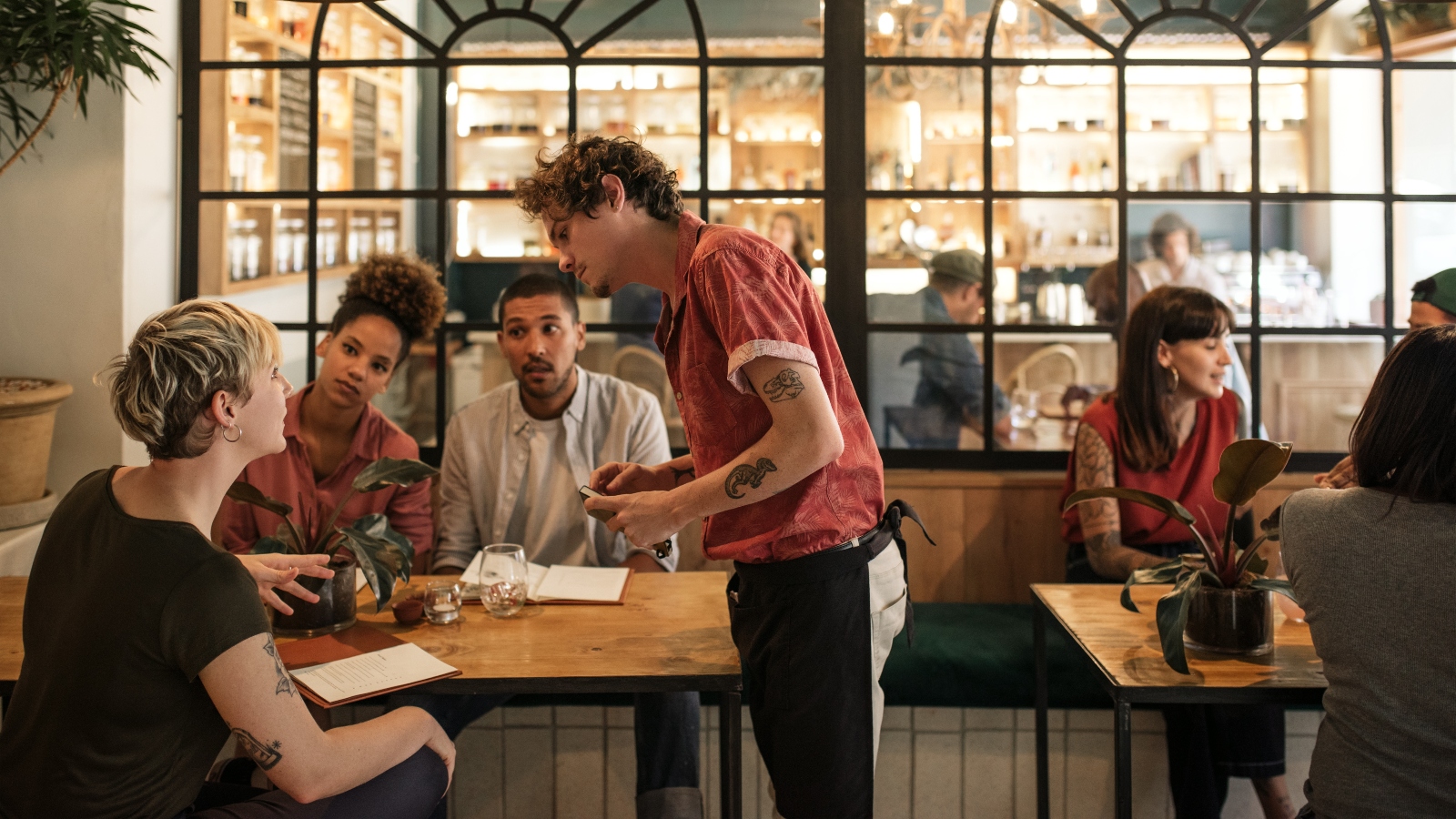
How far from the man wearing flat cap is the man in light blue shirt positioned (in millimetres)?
927

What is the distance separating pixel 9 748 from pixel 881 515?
50.9 inches

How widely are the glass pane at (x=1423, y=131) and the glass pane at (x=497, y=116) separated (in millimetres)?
2498

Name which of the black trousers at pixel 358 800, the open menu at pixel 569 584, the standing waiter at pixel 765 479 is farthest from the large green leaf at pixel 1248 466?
the black trousers at pixel 358 800

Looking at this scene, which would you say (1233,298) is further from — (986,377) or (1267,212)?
(986,377)

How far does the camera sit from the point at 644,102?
3.70 meters

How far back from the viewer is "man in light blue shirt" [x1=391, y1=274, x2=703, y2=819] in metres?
2.61

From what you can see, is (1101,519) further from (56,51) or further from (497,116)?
(56,51)

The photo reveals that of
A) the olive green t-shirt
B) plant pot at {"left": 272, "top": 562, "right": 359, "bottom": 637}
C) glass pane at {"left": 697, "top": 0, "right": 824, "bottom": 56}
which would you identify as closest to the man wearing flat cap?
glass pane at {"left": 697, "top": 0, "right": 824, "bottom": 56}

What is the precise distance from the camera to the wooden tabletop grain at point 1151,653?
1.65 m

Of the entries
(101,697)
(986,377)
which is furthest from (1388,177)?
(101,697)

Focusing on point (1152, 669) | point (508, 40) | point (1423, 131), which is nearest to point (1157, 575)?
point (1152, 669)

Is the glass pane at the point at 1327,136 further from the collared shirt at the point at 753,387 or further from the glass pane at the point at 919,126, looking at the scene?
the collared shirt at the point at 753,387

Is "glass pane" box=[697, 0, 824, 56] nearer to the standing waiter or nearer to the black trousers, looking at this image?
the standing waiter

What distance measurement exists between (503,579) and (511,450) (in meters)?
0.79
